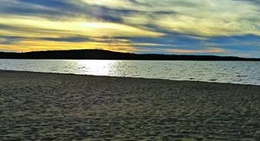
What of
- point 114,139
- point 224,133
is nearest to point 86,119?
point 114,139

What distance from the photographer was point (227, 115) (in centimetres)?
1614

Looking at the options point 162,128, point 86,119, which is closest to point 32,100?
point 86,119

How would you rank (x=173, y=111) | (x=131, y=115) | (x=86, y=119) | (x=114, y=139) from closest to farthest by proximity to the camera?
(x=114, y=139) → (x=86, y=119) → (x=131, y=115) → (x=173, y=111)

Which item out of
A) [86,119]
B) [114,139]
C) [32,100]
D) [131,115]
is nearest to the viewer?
[114,139]

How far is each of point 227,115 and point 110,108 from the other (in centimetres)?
550

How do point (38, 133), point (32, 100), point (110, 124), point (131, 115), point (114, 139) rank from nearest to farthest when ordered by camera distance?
point (114, 139), point (38, 133), point (110, 124), point (131, 115), point (32, 100)

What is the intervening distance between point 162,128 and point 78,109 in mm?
5991

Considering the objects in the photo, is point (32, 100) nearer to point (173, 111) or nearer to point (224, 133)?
point (173, 111)

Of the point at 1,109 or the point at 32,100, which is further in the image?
the point at 32,100

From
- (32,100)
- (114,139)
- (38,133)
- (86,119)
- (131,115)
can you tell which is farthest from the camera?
(32,100)

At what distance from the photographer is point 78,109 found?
1739 cm

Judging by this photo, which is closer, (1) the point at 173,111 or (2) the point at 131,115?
(2) the point at 131,115

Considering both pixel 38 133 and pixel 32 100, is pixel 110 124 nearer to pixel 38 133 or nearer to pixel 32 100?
pixel 38 133

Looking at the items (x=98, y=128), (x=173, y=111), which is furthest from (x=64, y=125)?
(x=173, y=111)
